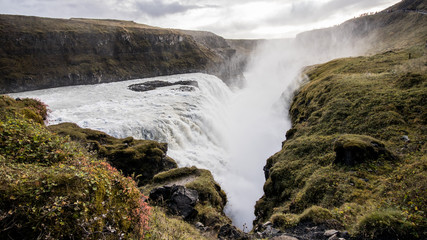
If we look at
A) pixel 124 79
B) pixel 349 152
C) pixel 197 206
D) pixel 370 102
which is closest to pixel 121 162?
pixel 197 206

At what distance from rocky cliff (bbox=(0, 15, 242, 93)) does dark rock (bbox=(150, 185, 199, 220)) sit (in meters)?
59.4

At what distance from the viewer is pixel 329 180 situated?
42.0ft

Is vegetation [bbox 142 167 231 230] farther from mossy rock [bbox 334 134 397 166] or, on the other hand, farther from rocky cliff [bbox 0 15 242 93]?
rocky cliff [bbox 0 15 242 93]

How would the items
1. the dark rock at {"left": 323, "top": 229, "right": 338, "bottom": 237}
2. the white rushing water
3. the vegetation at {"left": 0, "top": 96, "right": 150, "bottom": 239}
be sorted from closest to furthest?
1. the vegetation at {"left": 0, "top": 96, "right": 150, "bottom": 239}
2. the dark rock at {"left": 323, "top": 229, "right": 338, "bottom": 237}
3. the white rushing water

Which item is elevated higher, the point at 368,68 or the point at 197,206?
the point at 368,68

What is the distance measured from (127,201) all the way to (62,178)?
1.60 metres

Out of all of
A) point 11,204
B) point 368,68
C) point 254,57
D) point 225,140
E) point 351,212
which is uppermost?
point 254,57

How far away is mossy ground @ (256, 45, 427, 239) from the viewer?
8.72 meters

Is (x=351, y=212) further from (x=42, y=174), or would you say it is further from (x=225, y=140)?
(x=225, y=140)

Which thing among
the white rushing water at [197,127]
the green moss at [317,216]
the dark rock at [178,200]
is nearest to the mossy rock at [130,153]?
the white rushing water at [197,127]

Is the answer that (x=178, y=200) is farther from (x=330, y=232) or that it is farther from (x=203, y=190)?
(x=330, y=232)

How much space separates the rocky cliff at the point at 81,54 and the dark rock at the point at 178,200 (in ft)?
195

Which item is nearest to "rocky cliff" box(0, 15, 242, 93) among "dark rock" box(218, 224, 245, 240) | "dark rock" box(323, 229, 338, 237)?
"dark rock" box(218, 224, 245, 240)

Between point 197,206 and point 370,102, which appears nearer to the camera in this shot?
point 197,206
